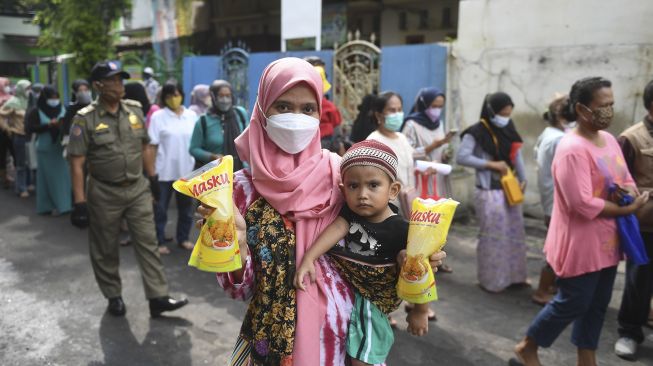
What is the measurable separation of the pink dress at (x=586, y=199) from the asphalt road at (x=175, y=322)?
2.92 feet

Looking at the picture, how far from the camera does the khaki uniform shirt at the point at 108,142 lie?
3.82m

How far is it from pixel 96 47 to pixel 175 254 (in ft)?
38.7

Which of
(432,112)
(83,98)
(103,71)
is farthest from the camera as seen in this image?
(83,98)

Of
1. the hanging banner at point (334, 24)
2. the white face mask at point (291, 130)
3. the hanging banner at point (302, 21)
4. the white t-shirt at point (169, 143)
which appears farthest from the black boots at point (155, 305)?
the hanging banner at point (334, 24)

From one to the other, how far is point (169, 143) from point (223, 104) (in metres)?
1.13

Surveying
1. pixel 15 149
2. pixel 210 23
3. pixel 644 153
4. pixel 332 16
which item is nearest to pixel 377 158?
pixel 644 153

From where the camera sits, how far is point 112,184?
3.96m

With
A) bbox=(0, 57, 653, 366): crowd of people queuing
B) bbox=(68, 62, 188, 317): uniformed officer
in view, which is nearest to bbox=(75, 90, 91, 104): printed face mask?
bbox=(0, 57, 653, 366): crowd of people queuing

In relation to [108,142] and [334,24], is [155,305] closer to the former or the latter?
[108,142]

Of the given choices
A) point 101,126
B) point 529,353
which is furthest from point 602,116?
point 101,126

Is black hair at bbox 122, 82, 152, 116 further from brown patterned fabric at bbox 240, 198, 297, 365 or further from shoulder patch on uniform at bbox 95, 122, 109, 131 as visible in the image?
brown patterned fabric at bbox 240, 198, 297, 365

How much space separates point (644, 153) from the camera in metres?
3.41

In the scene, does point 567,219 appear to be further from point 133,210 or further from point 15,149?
point 15,149

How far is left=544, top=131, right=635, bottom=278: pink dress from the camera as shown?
2951 millimetres
